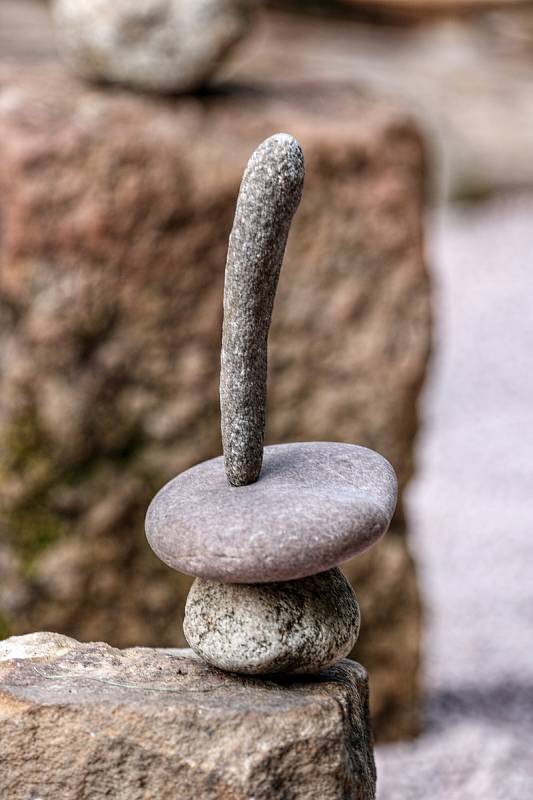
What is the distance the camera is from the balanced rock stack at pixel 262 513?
1471 millimetres

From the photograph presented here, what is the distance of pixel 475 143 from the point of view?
8250mm

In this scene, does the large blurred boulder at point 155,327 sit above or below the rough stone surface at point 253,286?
below

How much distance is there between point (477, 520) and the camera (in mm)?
4996

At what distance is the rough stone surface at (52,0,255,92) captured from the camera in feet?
9.57

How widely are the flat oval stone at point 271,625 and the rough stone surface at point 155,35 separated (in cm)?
170

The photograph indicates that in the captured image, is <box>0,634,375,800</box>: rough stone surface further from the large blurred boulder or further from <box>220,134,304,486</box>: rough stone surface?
the large blurred boulder

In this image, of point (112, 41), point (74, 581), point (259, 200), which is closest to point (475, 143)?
point (112, 41)

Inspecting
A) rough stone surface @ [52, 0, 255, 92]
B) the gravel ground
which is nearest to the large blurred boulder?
rough stone surface @ [52, 0, 255, 92]

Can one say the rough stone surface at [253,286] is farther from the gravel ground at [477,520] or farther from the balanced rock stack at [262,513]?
the gravel ground at [477,520]

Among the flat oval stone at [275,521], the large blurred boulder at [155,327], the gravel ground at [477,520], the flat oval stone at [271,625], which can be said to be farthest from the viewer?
the gravel ground at [477,520]

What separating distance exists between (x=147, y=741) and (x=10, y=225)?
151 cm

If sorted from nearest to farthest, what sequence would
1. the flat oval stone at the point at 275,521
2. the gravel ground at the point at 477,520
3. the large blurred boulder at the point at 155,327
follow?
the flat oval stone at the point at 275,521
the large blurred boulder at the point at 155,327
the gravel ground at the point at 477,520

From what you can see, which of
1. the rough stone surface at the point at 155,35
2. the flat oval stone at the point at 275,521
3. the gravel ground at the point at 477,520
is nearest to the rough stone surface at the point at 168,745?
the flat oval stone at the point at 275,521

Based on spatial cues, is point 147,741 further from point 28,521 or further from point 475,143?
point 475,143
